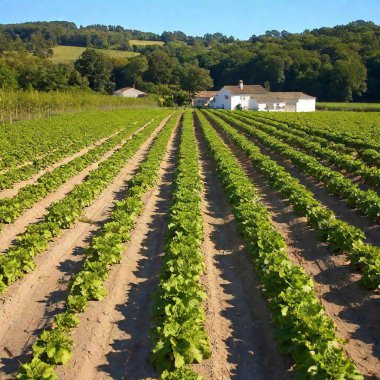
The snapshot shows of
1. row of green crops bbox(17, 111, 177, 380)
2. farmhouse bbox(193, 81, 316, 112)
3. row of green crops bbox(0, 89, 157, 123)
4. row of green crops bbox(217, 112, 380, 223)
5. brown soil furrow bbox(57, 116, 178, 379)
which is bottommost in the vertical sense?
brown soil furrow bbox(57, 116, 178, 379)

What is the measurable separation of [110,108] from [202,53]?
101 meters

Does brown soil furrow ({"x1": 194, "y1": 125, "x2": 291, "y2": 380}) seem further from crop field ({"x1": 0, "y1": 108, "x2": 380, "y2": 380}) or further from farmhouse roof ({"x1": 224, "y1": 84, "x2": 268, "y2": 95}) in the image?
farmhouse roof ({"x1": 224, "y1": 84, "x2": 268, "y2": 95})

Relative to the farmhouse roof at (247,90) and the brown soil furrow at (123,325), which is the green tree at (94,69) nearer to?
the farmhouse roof at (247,90)

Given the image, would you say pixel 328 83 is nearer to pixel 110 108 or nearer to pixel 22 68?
pixel 110 108

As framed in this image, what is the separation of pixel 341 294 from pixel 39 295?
6.29 meters

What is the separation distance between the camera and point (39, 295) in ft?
29.3

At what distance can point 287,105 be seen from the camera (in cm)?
10325

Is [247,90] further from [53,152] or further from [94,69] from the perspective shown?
[53,152]

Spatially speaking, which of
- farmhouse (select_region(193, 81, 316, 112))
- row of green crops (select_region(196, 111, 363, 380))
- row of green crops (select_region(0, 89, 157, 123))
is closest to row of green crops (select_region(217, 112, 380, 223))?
row of green crops (select_region(196, 111, 363, 380))

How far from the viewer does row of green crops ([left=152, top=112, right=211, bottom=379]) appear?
6.61m

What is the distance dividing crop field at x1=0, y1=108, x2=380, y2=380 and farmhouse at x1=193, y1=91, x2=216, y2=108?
10913cm

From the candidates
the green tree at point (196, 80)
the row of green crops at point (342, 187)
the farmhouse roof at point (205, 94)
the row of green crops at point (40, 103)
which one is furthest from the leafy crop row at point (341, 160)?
the green tree at point (196, 80)

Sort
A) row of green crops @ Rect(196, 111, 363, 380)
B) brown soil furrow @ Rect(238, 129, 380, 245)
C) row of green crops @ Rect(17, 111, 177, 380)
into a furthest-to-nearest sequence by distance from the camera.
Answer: brown soil furrow @ Rect(238, 129, 380, 245)
row of green crops @ Rect(17, 111, 177, 380)
row of green crops @ Rect(196, 111, 363, 380)

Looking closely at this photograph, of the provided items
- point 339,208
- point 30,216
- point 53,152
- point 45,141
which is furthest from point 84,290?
point 45,141
